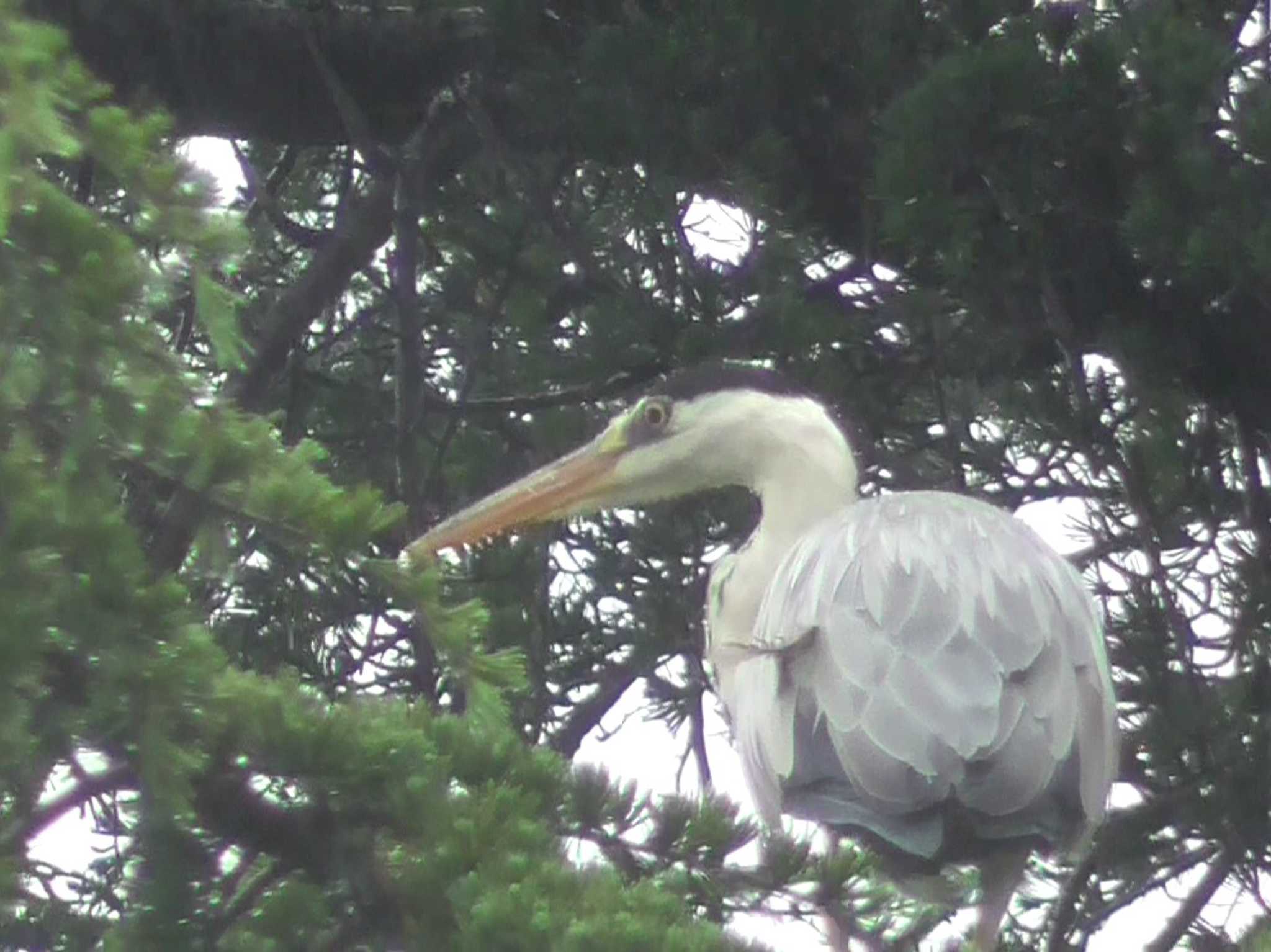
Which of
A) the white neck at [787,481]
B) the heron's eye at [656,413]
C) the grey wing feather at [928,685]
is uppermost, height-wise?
the heron's eye at [656,413]

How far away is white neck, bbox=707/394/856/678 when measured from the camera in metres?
3.28

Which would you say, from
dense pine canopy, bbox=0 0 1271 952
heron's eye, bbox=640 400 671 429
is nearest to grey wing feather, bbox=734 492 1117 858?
dense pine canopy, bbox=0 0 1271 952

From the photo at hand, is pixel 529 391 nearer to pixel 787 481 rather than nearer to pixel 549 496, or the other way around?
pixel 549 496

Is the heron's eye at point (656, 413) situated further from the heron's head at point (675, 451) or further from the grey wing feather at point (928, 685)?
the grey wing feather at point (928, 685)

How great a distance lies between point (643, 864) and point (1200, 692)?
63.2 inches

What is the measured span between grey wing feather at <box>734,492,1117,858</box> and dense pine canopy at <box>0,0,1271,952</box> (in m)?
0.25

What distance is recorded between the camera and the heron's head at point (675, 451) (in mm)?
3354

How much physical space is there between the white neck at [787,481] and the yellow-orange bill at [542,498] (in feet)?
0.80

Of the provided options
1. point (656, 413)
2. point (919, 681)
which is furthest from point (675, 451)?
point (919, 681)

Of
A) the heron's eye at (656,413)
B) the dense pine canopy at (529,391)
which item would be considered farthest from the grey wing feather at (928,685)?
the heron's eye at (656,413)

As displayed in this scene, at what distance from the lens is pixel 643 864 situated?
1687 millimetres

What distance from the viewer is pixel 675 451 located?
3.48m

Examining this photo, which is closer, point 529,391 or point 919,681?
point 919,681

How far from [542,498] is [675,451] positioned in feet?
0.78
